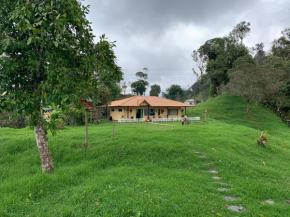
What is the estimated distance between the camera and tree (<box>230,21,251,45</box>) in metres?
39.7

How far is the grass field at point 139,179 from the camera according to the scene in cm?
375

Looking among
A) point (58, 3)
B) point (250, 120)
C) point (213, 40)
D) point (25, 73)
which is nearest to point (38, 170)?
point (25, 73)

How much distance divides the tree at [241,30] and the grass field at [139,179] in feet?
123

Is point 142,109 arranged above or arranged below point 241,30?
below

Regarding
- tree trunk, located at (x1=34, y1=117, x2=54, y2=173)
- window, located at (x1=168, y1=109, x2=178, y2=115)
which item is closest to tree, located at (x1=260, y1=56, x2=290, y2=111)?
window, located at (x1=168, y1=109, x2=178, y2=115)

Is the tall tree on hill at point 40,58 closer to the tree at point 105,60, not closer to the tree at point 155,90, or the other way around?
the tree at point 105,60

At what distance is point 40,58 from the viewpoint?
4652 mm

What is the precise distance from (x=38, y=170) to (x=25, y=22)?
4.01 meters

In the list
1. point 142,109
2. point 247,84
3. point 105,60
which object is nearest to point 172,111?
point 142,109

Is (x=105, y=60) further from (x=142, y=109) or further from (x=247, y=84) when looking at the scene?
(x=247, y=84)

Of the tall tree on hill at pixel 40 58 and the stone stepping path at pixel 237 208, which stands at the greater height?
the tall tree on hill at pixel 40 58

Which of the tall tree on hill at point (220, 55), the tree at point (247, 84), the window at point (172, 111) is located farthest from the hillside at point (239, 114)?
the window at point (172, 111)

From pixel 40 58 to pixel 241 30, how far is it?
44.3 meters

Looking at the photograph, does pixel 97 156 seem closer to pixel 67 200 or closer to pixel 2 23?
pixel 67 200
